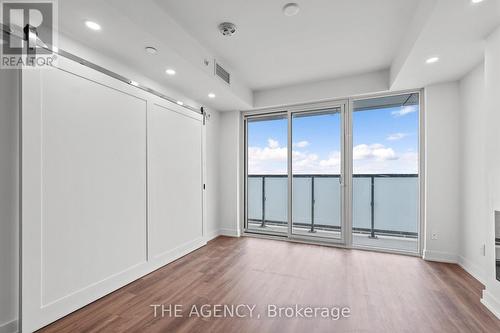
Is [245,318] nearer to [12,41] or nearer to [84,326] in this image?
[84,326]

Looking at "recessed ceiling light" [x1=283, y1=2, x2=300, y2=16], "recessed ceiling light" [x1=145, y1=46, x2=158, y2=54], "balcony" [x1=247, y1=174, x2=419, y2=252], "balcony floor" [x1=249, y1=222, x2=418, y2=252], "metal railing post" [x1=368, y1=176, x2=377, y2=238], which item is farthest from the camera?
"metal railing post" [x1=368, y1=176, x2=377, y2=238]

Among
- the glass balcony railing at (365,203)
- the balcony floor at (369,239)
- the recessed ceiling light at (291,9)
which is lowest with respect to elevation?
the balcony floor at (369,239)

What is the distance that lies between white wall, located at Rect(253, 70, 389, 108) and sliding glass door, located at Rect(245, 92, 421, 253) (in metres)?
0.22

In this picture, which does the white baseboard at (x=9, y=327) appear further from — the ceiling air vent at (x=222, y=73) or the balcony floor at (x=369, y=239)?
the balcony floor at (x=369, y=239)

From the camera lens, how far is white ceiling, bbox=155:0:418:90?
2.07 meters

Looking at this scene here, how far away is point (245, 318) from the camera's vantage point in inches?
73.3

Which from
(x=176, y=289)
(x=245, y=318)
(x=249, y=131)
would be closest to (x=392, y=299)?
(x=245, y=318)

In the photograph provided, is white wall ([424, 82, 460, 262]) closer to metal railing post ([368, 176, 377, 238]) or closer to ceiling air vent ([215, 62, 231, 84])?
metal railing post ([368, 176, 377, 238])

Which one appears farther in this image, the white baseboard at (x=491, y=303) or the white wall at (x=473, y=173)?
the white wall at (x=473, y=173)

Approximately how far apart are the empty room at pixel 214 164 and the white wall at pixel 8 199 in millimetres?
10

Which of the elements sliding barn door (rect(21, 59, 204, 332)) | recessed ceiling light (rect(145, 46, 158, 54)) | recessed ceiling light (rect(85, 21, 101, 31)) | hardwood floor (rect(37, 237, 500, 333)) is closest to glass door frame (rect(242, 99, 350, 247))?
hardwood floor (rect(37, 237, 500, 333))

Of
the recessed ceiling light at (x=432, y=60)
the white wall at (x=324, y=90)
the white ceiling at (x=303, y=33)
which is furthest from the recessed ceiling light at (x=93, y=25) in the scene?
the recessed ceiling light at (x=432, y=60)

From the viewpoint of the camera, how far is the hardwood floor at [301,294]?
1775mm

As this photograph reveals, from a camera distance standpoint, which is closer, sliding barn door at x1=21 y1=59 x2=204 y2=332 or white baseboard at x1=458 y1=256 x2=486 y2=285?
sliding barn door at x1=21 y1=59 x2=204 y2=332
